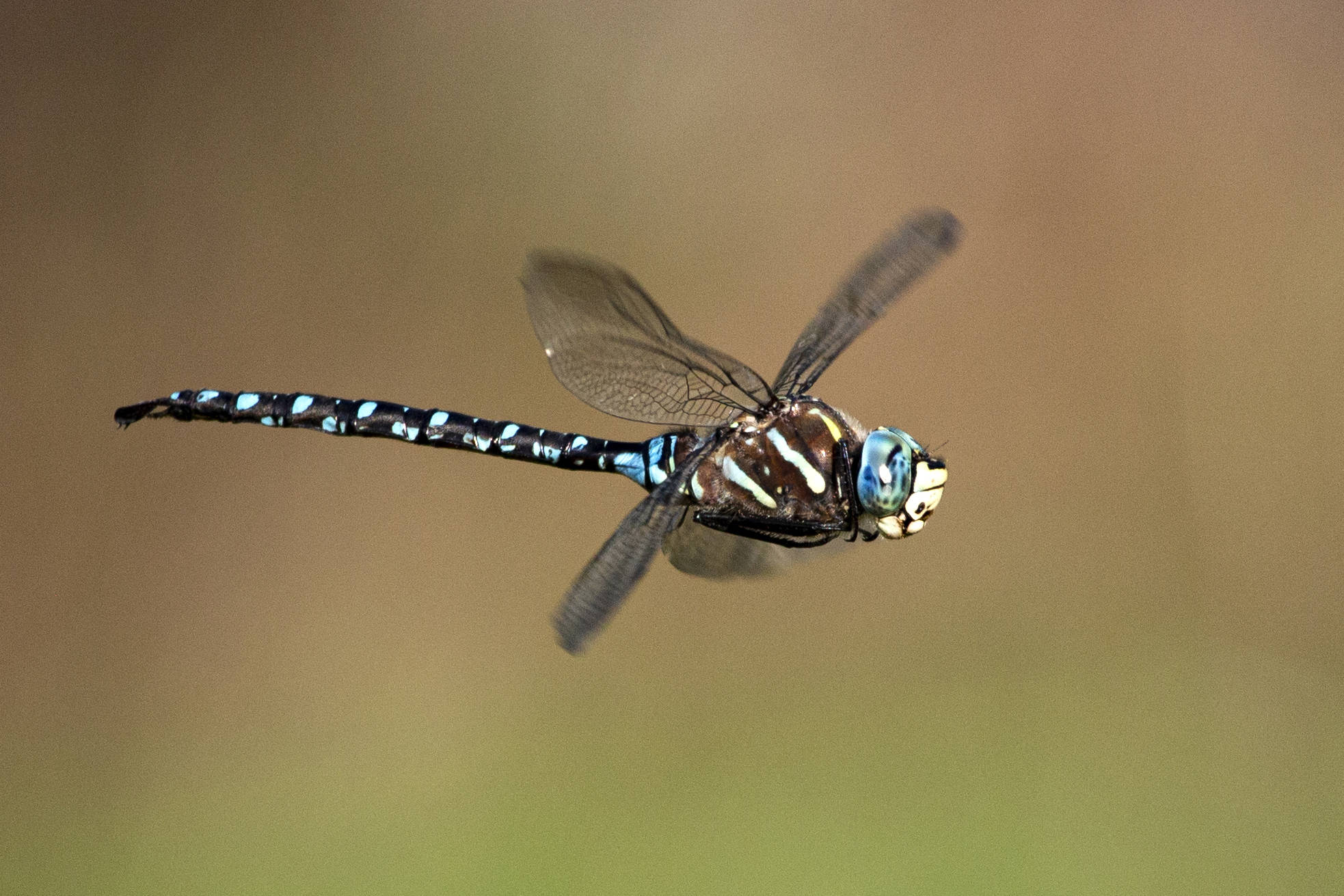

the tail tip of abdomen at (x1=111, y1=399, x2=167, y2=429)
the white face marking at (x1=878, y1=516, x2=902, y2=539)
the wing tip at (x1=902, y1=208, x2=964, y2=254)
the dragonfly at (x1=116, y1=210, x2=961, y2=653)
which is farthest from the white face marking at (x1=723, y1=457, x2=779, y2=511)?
the tail tip of abdomen at (x1=111, y1=399, x2=167, y2=429)

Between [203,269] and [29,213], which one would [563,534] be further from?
[29,213]

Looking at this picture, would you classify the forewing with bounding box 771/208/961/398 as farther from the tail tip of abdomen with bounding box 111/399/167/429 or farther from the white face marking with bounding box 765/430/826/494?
the tail tip of abdomen with bounding box 111/399/167/429

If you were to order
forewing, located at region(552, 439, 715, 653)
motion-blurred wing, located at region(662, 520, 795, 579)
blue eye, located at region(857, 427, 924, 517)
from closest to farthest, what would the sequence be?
forewing, located at region(552, 439, 715, 653)
blue eye, located at region(857, 427, 924, 517)
motion-blurred wing, located at region(662, 520, 795, 579)

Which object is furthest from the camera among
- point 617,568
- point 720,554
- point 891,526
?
point 720,554

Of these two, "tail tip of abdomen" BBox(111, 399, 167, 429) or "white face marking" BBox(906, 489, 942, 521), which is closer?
"white face marking" BBox(906, 489, 942, 521)

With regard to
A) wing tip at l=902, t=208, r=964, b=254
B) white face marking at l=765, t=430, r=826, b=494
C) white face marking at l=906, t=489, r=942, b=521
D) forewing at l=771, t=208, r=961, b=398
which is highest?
wing tip at l=902, t=208, r=964, b=254

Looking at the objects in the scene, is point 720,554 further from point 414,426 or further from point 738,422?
point 414,426

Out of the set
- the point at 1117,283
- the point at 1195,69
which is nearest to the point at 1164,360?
the point at 1117,283

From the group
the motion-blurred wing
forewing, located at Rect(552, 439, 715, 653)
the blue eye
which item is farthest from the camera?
the motion-blurred wing

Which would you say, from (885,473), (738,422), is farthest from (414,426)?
(885,473)
